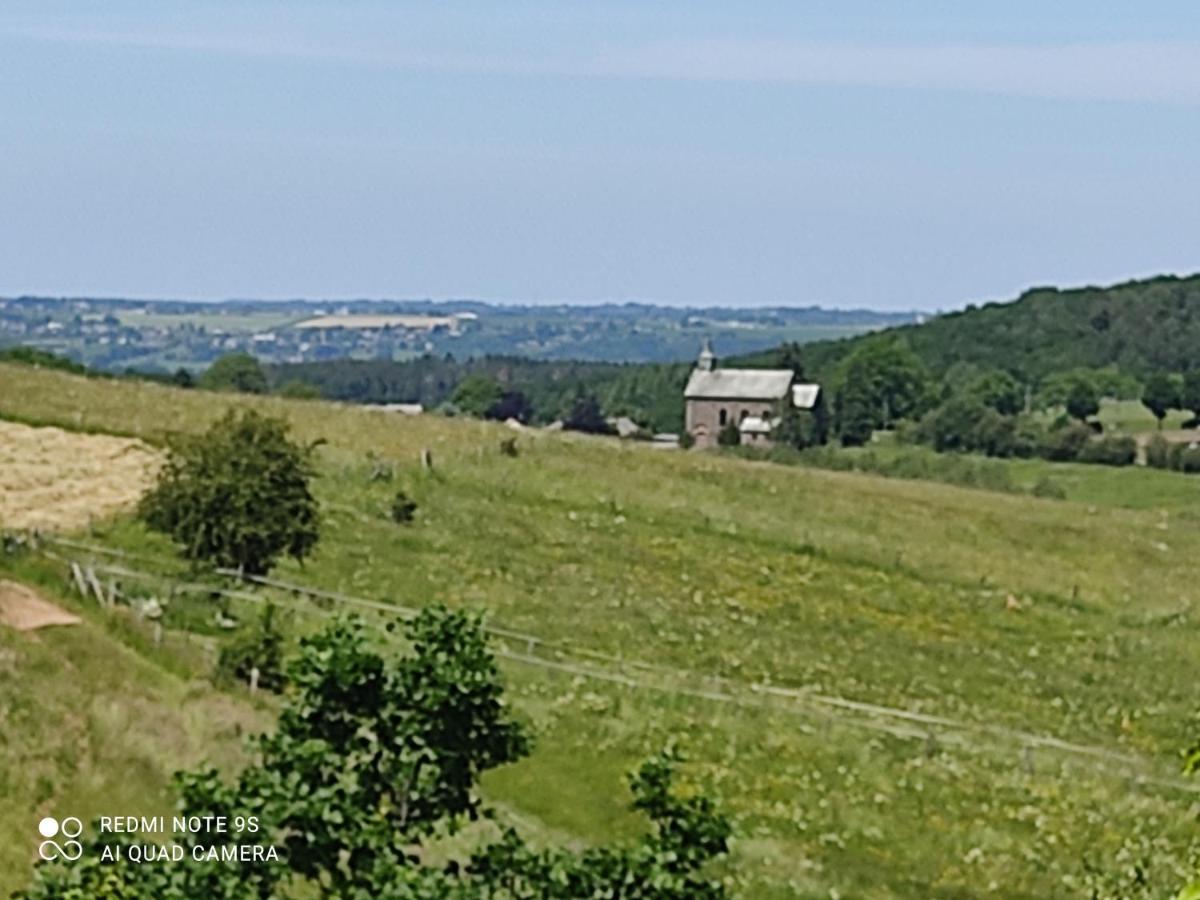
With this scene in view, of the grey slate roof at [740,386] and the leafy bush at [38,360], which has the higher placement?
the leafy bush at [38,360]

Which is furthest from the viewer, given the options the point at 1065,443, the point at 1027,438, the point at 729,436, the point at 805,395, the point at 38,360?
the point at 805,395

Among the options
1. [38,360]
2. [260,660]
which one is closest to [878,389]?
[38,360]

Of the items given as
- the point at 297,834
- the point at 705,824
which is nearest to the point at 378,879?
the point at 297,834

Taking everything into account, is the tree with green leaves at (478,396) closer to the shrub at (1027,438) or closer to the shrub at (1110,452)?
the shrub at (1027,438)

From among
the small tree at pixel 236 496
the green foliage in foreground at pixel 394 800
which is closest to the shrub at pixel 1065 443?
the small tree at pixel 236 496

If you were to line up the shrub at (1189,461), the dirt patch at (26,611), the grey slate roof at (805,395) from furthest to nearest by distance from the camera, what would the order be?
the grey slate roof at (805,395), the shrub at (1189,461), the dirt patch at (26,611)

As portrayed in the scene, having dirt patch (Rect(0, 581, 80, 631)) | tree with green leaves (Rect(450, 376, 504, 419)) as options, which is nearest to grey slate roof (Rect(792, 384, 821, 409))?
tree with green leaves (Rect(450, 376, 504, 419))

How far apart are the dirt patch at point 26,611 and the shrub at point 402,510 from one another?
20.7 meters

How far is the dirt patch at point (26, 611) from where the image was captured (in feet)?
101

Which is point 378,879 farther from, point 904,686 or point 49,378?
point 49,378

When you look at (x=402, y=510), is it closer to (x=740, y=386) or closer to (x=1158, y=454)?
(x=1158, y=454)

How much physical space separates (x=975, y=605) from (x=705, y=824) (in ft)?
143

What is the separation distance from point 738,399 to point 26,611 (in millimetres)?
125162

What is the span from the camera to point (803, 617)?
52.1 metres
